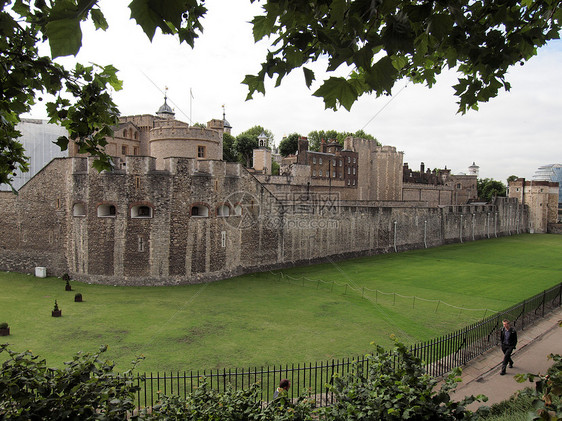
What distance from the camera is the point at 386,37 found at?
2.52m

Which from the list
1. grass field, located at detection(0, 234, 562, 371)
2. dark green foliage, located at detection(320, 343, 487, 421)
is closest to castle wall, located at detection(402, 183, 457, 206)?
grass field, located at detection(0, 234, 562, 371)

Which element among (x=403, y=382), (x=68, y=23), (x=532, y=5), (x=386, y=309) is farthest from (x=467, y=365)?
(x=68, y=23)

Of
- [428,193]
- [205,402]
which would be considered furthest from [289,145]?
[205,402]

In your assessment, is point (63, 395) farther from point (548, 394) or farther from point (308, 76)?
point (548, 394)

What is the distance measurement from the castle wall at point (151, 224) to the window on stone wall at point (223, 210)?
0.06m

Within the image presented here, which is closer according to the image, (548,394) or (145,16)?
(145,16)

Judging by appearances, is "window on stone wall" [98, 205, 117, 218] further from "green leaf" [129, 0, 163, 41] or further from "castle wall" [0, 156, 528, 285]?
"green leaf" [129, 0, 163, 41]

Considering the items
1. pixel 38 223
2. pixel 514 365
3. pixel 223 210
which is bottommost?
pixel 514 365

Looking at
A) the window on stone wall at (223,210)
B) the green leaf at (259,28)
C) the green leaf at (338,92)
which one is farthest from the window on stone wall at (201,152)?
the green leaf at (338,92)

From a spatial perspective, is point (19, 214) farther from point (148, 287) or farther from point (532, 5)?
point (532, 5)

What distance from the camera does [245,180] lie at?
23.4m

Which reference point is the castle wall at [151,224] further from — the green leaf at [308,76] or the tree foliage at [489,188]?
the tree foliage at [489,188]

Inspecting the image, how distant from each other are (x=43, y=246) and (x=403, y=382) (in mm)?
23723

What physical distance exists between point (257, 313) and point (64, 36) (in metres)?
15.1
